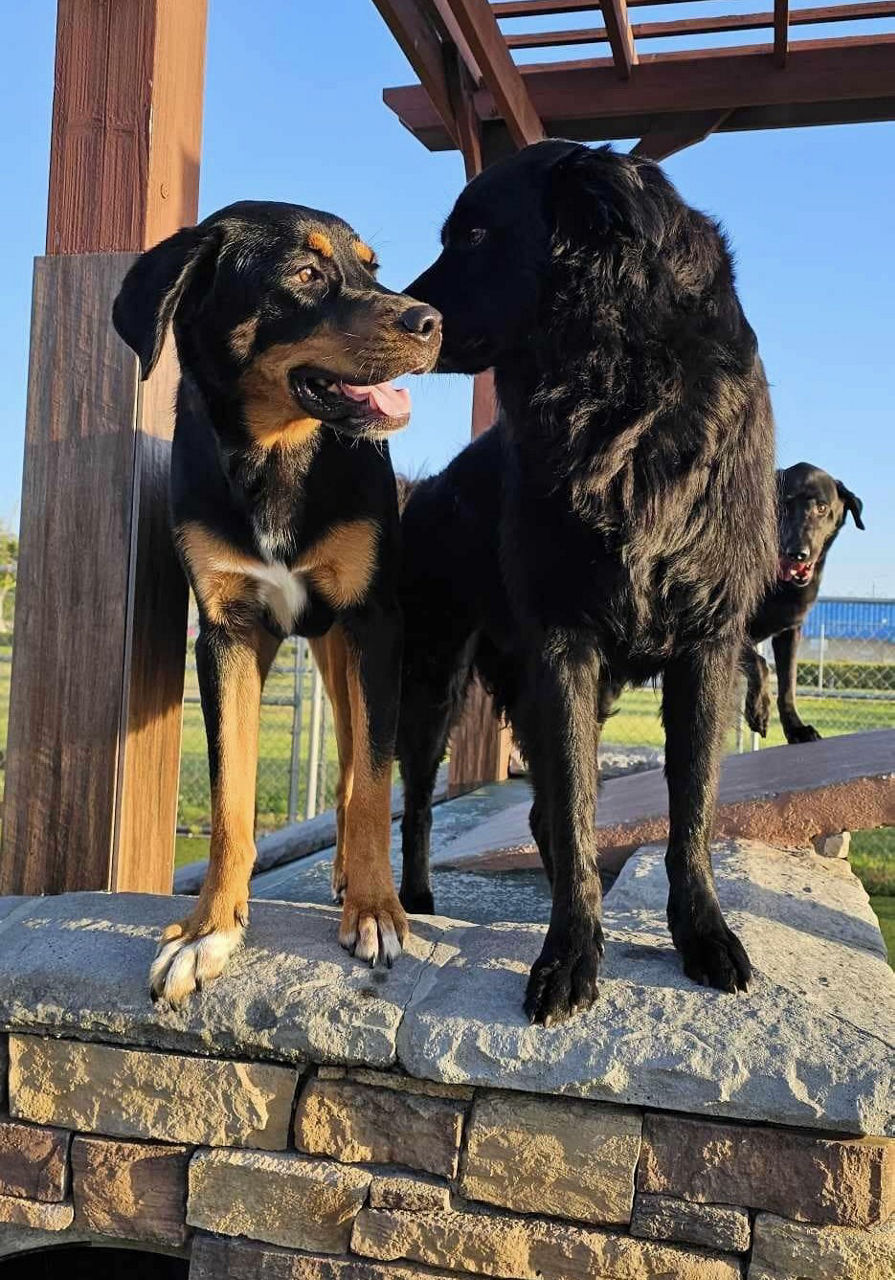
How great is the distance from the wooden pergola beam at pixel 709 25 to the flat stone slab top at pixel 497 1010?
4.75 metres

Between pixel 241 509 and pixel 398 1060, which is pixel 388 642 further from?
pixel 398 1060

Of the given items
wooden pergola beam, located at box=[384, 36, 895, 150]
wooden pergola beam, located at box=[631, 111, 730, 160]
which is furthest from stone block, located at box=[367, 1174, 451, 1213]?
wooden pergola beam, located at box=[384, 36, 895, 150]

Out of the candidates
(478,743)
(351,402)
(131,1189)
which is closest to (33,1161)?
(131,1189)

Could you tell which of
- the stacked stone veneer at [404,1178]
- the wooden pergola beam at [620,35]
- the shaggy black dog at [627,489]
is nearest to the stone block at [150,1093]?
the stacked stone veneer at [404,1178]

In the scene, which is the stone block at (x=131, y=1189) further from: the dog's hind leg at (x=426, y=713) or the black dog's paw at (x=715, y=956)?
the dog's hind leg at (x=426, y=713)

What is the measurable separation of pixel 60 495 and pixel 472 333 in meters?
1.14

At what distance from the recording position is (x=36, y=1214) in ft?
6.93

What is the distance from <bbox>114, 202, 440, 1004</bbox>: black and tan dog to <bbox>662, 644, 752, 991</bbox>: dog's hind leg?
0.63 m

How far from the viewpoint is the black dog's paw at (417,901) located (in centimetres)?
309

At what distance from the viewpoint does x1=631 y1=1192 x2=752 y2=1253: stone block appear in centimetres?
177

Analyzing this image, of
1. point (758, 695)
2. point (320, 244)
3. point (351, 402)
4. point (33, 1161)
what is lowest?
point (33, 1161)

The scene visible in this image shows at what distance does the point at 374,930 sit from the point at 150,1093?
0.53 metres

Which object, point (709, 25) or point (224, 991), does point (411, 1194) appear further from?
point (709, 25)

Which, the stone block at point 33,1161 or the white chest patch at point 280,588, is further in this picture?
the white chest patch at point 280,588
